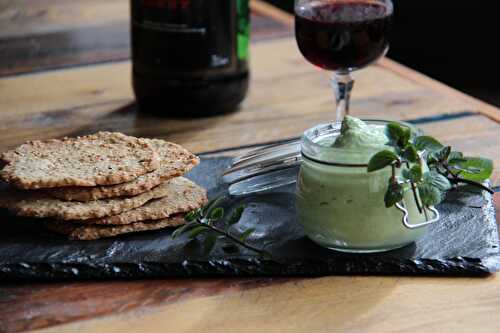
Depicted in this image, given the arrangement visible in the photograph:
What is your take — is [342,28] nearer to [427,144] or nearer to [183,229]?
[427,144]

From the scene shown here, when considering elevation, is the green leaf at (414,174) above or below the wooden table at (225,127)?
above

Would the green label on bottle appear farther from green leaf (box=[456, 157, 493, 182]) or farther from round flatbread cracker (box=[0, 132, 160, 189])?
green leaf (box=[456, 157, 493, 182])

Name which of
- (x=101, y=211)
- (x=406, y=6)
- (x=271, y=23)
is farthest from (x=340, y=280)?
(x=406, y=6)

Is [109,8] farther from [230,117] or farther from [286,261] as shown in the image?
[286,261]

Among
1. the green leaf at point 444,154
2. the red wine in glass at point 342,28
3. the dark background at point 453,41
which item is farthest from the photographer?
the dark background at point 453,41

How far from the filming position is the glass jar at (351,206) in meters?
1.03

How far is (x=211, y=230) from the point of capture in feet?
3.66

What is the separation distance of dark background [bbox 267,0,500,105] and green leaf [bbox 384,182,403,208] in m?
2.10

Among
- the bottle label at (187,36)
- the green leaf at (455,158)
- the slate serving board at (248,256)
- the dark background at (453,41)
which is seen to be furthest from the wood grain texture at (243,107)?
the dark background at (453,41)

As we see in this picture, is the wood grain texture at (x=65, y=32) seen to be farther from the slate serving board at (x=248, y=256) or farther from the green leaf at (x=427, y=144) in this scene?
the green leaf at (x=427, y=144)

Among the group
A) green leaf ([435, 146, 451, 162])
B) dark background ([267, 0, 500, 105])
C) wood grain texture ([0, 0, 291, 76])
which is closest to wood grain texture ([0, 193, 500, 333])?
green leaf ([435, 146, 451, 162])

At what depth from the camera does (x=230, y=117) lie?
1.65m

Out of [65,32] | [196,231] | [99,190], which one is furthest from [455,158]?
[65,32]

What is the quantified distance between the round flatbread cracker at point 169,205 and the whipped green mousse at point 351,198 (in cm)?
16
